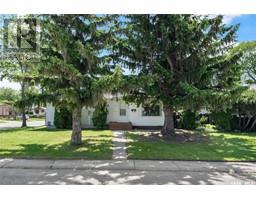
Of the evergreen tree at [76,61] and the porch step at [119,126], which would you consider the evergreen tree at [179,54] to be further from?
the porch step at [119,126]

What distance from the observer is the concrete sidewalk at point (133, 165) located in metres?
8.55

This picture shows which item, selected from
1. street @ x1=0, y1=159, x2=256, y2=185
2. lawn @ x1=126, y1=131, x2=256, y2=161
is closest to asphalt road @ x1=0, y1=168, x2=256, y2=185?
street @ x1=0, y1=159, x2=256, y2=185

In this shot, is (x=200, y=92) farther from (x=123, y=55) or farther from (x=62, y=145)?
(x=62, y=145)

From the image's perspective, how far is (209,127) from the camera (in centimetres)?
2216

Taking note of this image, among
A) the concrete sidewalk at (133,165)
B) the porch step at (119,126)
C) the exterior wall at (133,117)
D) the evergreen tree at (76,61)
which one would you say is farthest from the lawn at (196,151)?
the exterior wall at (133,117)

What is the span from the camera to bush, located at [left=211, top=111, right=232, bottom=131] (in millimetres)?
20391

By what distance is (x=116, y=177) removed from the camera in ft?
24.7

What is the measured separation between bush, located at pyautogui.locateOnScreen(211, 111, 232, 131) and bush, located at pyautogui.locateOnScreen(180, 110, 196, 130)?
143 centimetres

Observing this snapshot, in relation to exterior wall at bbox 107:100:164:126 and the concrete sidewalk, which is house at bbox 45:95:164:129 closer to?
exterior wall at bbox 107:100:164:126

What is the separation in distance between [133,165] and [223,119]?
43.2 feet

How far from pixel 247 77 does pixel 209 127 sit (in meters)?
9.30

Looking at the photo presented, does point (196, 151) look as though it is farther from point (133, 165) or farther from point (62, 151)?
point (62, 151)

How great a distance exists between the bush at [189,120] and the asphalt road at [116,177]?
12541mm

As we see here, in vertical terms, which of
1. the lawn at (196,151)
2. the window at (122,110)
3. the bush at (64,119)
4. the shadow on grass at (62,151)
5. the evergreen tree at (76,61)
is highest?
the evergreen tree at (76,61)
